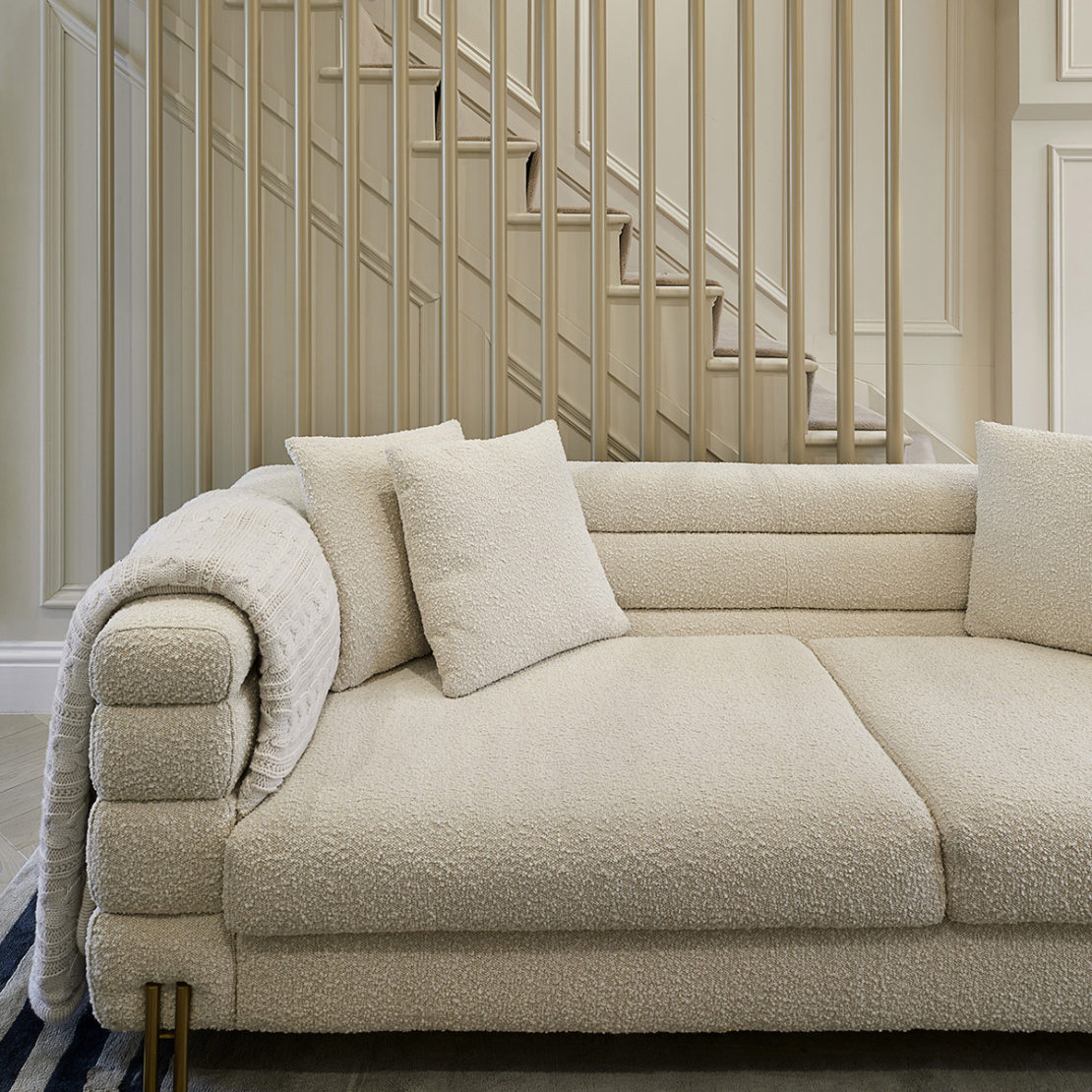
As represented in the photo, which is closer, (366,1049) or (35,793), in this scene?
(366,1049)

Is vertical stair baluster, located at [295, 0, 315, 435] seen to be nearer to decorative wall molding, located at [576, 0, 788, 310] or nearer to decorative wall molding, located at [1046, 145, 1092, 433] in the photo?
decorative wall molding, located at [576, 0, 788, 310]

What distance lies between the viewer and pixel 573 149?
8.63ft

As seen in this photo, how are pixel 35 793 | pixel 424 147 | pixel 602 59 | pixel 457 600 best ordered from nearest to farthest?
1. pixel 457 600
2. pixel 35 793
3. pixel 602 59
4. pixel 424 147

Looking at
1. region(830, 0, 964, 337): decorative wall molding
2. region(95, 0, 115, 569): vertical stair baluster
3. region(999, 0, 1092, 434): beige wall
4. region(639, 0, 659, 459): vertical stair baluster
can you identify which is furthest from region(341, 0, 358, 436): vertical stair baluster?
region(999, 0, 1092, 434): beige wall

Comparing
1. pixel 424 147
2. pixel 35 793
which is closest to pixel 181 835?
pixel 35 793

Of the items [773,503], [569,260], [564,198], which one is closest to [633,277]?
[569,260]

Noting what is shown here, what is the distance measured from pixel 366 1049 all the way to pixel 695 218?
5.44 feet

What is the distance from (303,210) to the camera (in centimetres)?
188

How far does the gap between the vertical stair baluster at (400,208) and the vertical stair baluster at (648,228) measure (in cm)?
51

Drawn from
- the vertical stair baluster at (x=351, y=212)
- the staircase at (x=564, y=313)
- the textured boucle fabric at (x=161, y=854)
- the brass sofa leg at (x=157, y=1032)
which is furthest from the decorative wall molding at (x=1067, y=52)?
the brass sofa leg at (x=157, y=1032)

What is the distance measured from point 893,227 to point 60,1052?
204cm

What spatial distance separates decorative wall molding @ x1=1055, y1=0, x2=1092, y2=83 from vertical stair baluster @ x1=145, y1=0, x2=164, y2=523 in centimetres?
240

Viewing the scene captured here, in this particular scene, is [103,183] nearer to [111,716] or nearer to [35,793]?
[35,793]

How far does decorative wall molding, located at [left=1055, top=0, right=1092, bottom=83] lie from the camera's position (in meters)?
2.43
